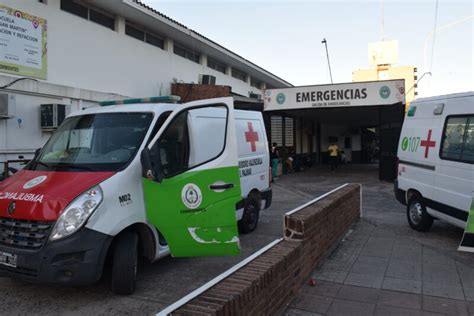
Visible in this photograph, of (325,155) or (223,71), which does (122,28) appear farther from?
(325,155)

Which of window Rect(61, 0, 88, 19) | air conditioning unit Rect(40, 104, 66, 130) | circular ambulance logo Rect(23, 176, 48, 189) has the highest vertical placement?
window Rect(61, 0, 88, 19)

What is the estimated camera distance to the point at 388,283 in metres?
5.04

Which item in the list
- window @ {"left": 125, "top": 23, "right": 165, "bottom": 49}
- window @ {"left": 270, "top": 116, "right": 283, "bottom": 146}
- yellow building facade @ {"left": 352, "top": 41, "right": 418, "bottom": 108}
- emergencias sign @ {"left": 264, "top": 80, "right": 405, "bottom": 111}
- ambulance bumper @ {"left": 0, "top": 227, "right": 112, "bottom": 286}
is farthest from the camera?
yellow building facade @ {"left": 352, "top": 41, "right": 418, "bottom": 108}

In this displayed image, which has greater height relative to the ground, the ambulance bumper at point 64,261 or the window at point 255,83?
the window at point 255,83

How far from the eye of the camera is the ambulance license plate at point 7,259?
414cm

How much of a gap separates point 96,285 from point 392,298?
3426 mm

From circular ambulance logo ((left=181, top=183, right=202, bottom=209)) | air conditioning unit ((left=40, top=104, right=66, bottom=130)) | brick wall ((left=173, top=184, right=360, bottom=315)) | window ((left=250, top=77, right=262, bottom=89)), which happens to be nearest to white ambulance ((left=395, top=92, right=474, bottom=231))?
brick wall ((left=173, top=184, right=360, bottom=315))

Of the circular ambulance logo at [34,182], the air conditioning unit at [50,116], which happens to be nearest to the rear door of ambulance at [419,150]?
the circular ambulance logo at [34,182]

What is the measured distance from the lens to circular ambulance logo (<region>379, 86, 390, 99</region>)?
16109 millimetres

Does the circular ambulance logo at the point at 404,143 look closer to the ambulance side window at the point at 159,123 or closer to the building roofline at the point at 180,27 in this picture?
the ambulance side window at the point at 159,123

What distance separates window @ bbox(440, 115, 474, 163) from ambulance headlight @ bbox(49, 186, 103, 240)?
5683mm

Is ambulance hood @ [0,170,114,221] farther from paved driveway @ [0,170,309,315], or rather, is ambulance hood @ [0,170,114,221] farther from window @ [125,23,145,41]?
window @ [125,23,145,41]

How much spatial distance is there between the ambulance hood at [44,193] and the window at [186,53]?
13541 millimetres

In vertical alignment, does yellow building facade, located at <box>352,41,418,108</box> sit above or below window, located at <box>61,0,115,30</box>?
above
